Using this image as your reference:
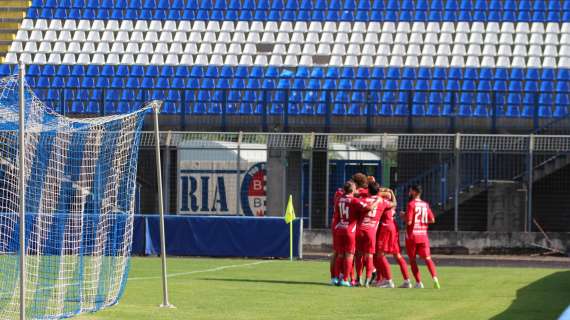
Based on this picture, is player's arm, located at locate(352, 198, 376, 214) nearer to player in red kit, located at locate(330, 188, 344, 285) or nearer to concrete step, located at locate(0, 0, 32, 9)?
player in red kit, located at locate(330, 188, 344, 285)

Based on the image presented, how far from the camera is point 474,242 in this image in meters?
27.5

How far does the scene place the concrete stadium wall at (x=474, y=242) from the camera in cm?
2731

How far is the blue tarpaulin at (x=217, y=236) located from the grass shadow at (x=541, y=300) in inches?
305

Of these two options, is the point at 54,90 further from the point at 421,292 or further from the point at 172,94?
the point at 421,292

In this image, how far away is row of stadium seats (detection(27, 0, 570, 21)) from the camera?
35969mm

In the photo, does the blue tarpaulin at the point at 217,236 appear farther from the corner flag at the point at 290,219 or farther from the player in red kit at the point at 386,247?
the player in red kit at the point at 386,247

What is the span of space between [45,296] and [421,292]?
5.50 metres

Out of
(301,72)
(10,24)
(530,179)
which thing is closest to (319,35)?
(301,72)

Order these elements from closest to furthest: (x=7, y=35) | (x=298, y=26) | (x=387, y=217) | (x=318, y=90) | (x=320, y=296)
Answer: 1. (x=320, y=296)
2. (x=387, y=217)
3. (x=318, y=90)
4. (x=298, y=26)
5. (x=7, y=35)

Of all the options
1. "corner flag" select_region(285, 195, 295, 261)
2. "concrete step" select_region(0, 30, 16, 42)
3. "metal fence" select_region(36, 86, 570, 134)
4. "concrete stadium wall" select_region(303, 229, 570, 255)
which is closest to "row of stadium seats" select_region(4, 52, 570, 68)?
"concrete step" select_region(0, 30, 16, 42)

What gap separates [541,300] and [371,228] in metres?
3.04

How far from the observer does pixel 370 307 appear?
13.9 meters

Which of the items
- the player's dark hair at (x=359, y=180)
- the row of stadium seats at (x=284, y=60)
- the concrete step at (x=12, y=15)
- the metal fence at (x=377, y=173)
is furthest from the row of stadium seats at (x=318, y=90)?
the player's dark hair at (x=359, y=180)

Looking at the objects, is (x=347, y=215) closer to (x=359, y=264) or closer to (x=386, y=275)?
(x=359, y=264)
